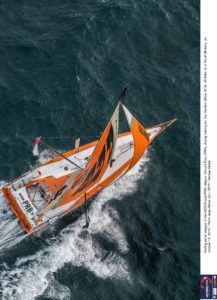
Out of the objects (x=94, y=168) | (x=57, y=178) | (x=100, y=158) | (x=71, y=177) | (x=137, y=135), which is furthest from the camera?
(x=57, y=178)

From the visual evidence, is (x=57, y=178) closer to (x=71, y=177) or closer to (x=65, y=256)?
(x=71, y=177)

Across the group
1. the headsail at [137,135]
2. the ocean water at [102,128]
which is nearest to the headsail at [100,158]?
the headsail at [137,135]

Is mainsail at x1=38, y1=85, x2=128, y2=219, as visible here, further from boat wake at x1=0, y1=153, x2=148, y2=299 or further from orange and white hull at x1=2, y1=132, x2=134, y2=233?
boat wake at x1=0, y1=153, x2=148, y2=299

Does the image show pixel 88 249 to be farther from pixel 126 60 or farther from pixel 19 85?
pixel 126 60

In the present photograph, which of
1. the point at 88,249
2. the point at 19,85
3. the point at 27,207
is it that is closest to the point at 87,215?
the point at 88,249

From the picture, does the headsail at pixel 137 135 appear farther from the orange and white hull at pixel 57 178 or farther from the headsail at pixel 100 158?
the orange and white hull at pixel 57 178

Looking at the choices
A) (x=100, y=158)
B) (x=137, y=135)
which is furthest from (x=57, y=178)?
(x=137, y=135)

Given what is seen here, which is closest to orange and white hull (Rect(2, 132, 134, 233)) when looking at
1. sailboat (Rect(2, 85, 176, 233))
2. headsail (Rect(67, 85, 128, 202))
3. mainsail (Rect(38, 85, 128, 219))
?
sailboat (Rect(2, 85, 176, 233))
